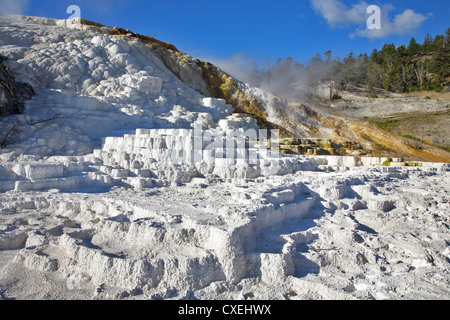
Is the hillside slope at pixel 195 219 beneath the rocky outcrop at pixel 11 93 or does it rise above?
beneath

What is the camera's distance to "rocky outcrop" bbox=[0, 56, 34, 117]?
23.7 ft

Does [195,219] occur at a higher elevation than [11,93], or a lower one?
lower

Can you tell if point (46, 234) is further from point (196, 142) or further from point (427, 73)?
point (427, 73)

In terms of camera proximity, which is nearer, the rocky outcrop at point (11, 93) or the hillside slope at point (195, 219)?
the hillside slope at point (195, 219)

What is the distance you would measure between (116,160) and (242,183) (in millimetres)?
2669

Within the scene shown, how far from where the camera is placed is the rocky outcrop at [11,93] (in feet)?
23.7

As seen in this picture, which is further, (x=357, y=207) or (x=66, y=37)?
(x=66, y=37)

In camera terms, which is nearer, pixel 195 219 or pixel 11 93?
pixel 195 219

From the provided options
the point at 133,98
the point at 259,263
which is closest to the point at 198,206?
the point at 259,263

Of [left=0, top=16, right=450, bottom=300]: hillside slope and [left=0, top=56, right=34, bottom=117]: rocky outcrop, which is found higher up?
[left=0, top=56, right=34, bottom=117]: rocky outcrop

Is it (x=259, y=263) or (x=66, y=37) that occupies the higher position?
(x=66, y=37)

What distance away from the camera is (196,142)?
5973 mm

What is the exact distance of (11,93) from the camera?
25.0 feet

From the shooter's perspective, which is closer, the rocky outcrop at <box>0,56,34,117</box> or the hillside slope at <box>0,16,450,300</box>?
the hillside slope at <box>0,16,450,300</box>
